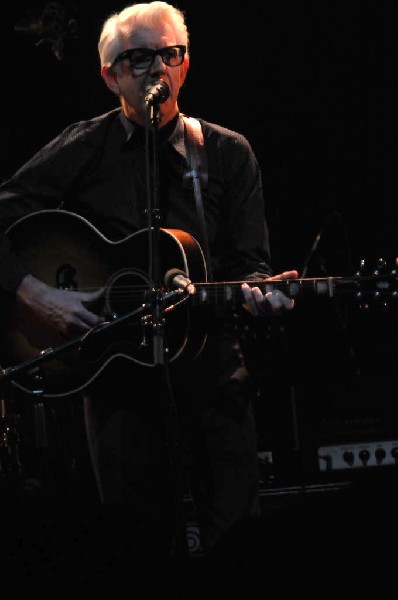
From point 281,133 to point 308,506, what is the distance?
11.7ft

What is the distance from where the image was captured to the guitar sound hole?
3508 millimetres

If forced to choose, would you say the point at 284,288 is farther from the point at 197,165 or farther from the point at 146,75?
the point at 146,75

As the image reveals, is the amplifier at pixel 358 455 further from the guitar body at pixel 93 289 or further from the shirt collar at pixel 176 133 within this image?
the shirt collar at pixel 176 133

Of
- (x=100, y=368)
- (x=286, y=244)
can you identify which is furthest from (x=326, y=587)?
(x=286, y=244)

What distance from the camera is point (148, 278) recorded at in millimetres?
3490

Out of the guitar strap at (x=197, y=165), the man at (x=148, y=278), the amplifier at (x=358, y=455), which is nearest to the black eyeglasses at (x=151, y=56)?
the man at (x=148, y=278)

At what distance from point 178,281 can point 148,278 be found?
37 centimetres

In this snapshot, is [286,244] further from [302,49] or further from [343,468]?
[343,468]

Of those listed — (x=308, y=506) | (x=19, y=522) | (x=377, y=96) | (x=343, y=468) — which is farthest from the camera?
(x=377, y=96)

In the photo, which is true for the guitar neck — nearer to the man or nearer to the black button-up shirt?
the man

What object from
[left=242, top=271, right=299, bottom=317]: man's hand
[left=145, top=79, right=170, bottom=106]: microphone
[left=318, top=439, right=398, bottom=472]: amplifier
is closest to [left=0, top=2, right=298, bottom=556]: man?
[left=242, top=271, right=299, bottom=317]: man's hand

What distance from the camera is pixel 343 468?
4.44 m

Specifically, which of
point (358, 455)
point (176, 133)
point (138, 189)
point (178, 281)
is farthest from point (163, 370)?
point (358, 455)

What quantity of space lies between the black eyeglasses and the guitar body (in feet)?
2.09
